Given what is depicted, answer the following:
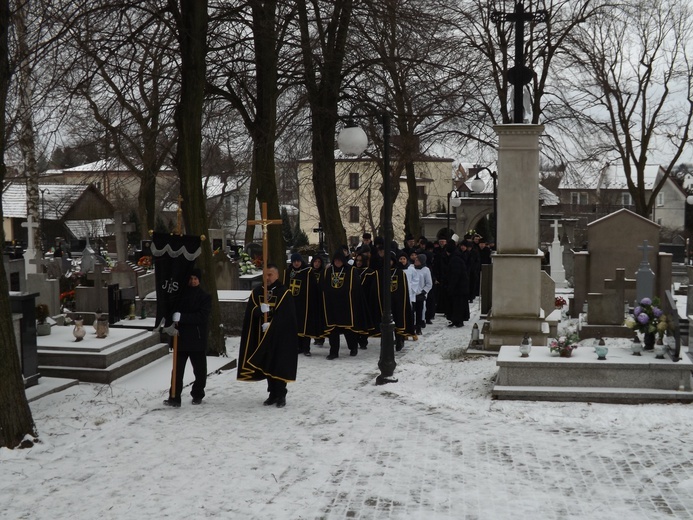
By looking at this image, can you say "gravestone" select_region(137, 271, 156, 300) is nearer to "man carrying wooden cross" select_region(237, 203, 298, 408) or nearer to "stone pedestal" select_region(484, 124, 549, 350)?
"stone pedestal" select_region(484, 124, 549, 350)

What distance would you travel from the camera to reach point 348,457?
816cm

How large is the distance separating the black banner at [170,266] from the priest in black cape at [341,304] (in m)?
4.48

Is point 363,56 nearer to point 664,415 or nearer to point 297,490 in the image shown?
point 664,415

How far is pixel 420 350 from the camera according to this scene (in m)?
15.2

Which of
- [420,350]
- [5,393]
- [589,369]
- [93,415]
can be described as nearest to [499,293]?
[420,350]

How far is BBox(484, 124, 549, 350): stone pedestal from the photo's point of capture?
A: 44.4 feet

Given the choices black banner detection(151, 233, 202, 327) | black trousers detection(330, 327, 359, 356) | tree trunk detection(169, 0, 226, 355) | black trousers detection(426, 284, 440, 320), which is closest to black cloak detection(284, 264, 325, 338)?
black trousers detection(330, 327, 359, 356)

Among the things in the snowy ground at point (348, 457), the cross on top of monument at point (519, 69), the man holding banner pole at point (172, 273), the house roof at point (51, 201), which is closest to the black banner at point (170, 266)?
the man holding banner pole at point (172, 273)

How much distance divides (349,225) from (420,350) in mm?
58627

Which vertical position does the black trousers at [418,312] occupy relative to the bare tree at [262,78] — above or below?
below

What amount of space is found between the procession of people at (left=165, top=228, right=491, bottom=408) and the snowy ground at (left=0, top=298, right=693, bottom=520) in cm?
57

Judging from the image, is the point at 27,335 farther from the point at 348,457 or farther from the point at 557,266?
the point at 557,266

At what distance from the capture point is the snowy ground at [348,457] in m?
6.79

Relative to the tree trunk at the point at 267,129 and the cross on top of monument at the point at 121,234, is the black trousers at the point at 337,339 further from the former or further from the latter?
the cross on top of monument at the point at 121,234
